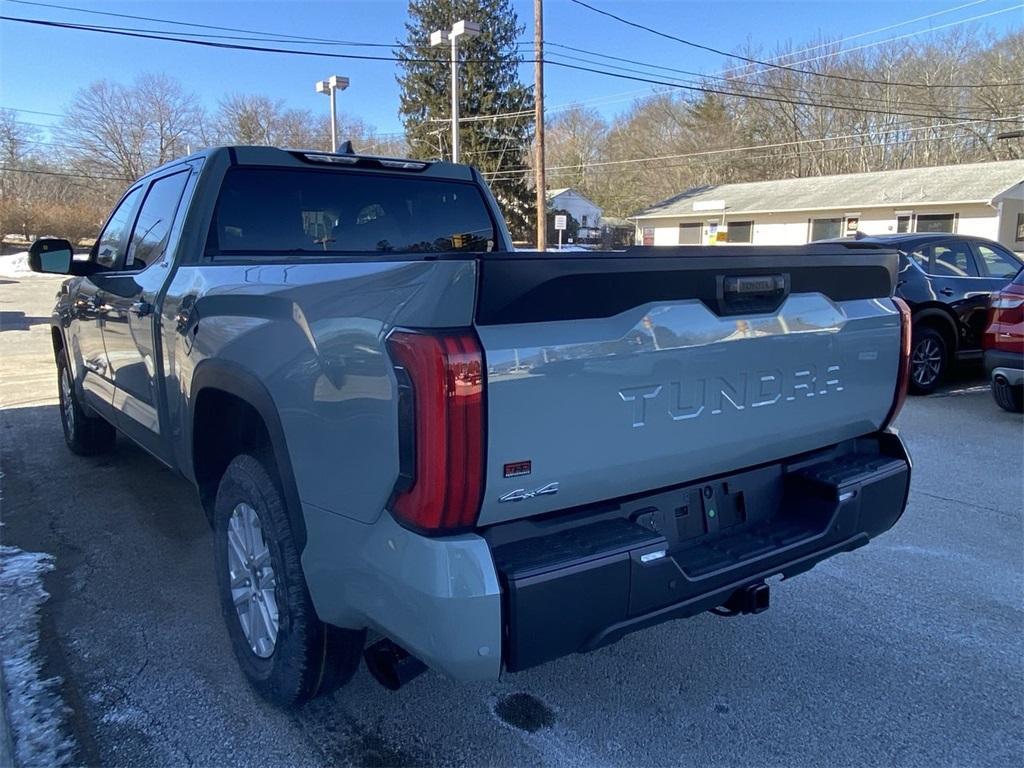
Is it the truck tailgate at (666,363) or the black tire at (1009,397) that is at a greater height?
the truck tailgate at (666,363)

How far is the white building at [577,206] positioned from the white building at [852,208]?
15771 millimetres

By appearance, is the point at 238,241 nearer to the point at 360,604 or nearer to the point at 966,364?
the point at 360,604

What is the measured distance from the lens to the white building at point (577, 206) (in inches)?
2301

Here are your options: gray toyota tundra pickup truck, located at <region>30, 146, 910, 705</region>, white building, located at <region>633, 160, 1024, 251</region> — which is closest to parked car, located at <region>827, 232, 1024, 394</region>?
gray toyota tundra pickup truck, located at <region>30, 146, 910, 705</region>

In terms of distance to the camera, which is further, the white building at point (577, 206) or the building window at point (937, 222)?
the white building at point (577, 206)

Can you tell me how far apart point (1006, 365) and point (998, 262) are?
9.18 ft

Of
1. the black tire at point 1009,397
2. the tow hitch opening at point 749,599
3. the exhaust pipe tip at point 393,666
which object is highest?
the tow hitch opening at point 749,599

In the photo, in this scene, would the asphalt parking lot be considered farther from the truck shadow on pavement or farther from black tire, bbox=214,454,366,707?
black tire, bbox=214,454,366,707

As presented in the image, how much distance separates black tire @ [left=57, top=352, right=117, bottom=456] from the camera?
5688 millimetres

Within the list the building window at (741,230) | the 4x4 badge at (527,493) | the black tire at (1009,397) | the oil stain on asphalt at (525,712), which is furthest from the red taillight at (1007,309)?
the building window at (741,230)

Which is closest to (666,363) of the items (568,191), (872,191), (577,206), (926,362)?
(926,362)

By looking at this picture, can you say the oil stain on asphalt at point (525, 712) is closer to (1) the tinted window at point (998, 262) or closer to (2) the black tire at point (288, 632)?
(2) the black tire at point (288, 632)

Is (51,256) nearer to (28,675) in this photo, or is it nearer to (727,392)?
(28,675)

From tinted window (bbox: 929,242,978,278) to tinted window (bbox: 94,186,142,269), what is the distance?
8224mm
